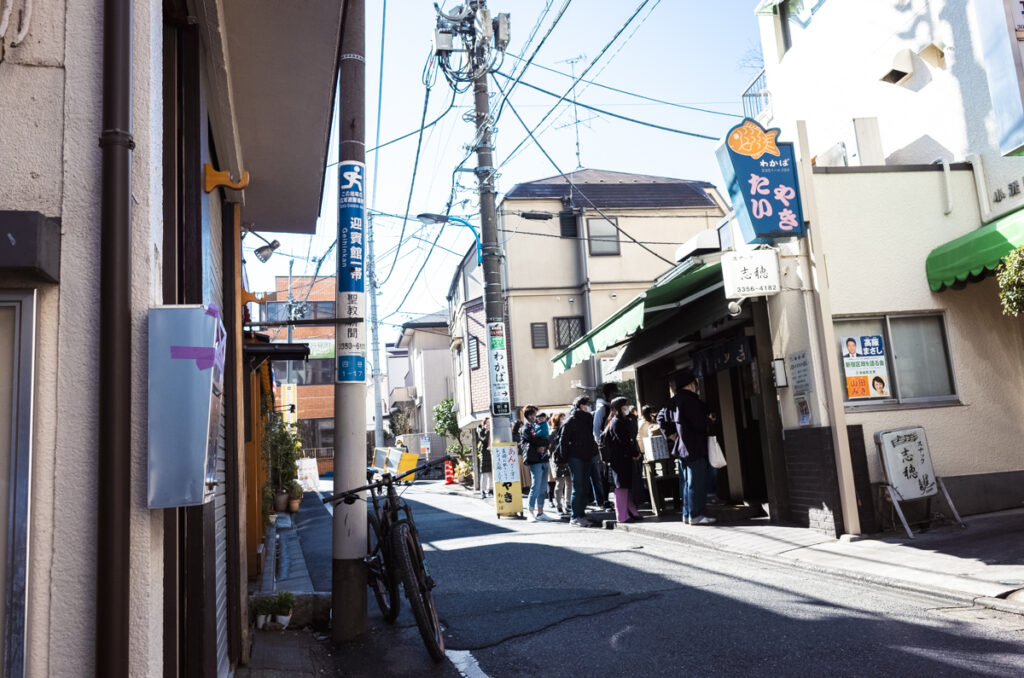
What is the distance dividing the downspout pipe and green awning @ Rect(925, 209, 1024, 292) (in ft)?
28.0

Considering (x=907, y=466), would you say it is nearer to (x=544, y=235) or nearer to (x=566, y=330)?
(x=566, y=330)

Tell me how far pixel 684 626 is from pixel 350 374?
298 cm

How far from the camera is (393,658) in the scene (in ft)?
17.7

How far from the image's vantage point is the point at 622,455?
12000 mm

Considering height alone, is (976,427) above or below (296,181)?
below

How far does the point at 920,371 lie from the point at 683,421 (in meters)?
2.90

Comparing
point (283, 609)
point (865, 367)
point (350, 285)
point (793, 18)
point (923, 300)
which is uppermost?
point (793, 18)

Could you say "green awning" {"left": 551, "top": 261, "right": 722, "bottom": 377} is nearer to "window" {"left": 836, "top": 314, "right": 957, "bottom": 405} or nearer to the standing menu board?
"window" {"left": 836, "top": 314, "right": 957, "bottom": 405}

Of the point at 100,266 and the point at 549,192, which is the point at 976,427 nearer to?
the point at 100,266

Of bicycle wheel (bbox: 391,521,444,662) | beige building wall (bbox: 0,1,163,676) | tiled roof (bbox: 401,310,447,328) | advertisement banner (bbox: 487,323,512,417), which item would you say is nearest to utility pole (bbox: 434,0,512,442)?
A: advertisement banner (bbox: 487,323,512,417)

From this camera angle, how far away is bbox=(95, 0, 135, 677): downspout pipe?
267 cm

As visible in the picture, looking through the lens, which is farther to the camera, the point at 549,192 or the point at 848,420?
the point at 549,192

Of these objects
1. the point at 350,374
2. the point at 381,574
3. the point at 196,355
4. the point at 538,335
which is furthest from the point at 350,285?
the point at 538,335

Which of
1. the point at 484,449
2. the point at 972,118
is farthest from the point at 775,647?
the point at 484,449
